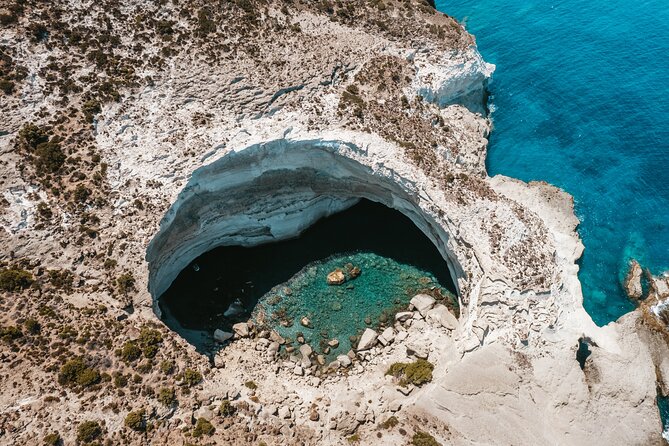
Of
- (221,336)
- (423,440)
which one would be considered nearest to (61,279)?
(221,336)

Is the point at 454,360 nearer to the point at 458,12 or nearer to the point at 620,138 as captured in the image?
the point at 620,138

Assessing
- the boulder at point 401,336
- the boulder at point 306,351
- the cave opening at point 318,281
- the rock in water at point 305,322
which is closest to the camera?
the boulder at point 306,351

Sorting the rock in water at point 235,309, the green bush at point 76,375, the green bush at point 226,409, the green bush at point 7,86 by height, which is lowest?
the rock in water at point 235,309

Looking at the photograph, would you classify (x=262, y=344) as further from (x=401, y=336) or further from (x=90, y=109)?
(x=90, y=109)

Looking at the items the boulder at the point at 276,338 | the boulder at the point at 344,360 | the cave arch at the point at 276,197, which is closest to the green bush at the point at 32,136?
the cave arch at the point at 276,197

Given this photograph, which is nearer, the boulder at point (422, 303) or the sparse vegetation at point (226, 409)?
the sparse vegetation at point (226, 409)

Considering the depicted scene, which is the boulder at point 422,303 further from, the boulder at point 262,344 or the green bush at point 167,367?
the green bush at point 167,367
